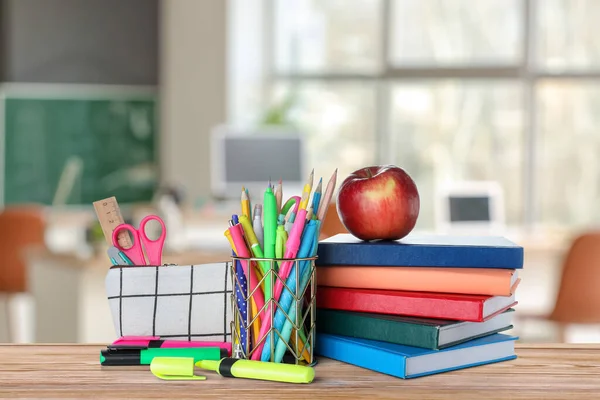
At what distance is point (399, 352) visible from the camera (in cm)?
96

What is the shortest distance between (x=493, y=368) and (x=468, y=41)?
556 centimetres

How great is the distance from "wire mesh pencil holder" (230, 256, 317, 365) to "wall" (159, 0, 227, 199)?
5056 mm

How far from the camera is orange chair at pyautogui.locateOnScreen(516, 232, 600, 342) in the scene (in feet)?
12.0

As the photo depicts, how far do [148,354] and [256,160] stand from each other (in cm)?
431

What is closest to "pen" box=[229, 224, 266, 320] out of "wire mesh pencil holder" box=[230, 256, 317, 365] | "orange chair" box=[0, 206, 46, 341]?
"wire mesh pencil holder" box=[230, 256, 317, 365]

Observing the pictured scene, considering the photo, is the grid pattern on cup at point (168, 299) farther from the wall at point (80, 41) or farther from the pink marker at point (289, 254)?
the wall at point (80, 41)

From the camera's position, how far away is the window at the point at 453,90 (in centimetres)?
625

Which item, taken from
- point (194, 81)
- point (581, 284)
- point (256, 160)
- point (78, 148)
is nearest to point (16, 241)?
point (256, 160)

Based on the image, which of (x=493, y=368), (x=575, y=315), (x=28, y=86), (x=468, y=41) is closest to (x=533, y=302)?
(x=575, y=315)

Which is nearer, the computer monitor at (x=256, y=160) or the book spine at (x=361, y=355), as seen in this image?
the book spine at (x=361, y=355)

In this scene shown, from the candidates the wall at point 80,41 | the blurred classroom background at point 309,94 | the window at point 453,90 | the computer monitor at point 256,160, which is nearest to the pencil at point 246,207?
the computer monitor at point 256,160

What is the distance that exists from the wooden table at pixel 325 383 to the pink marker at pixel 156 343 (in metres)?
0.03

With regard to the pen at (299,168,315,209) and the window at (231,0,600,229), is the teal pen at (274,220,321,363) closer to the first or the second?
the pen at (299,168,315,209)

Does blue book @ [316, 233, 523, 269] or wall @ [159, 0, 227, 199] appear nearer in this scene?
blue book @ [316, 233, 523, 269]
